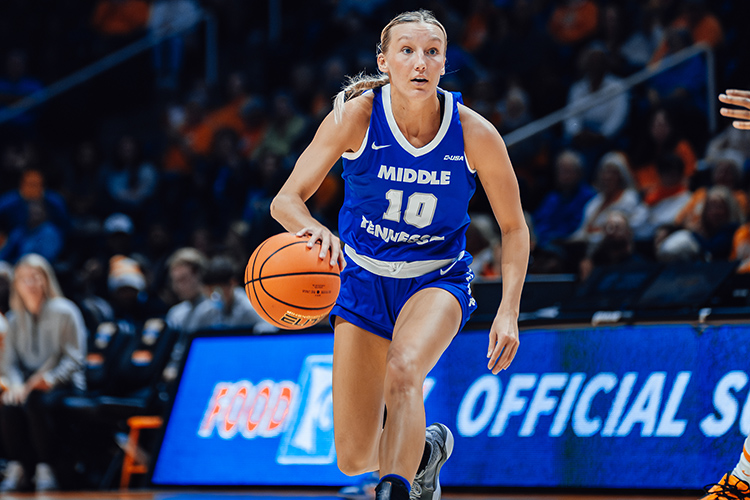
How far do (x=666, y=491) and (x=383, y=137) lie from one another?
262cm

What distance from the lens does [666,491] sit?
512cm

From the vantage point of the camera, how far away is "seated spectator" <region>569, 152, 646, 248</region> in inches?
320

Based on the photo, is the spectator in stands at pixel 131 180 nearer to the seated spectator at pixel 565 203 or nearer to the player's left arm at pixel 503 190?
the seated spectator at pixel 565 203

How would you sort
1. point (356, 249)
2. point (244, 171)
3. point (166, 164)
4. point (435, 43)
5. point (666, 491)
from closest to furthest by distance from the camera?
point (435, 43), point (356, 249), point (666, 491), point (244, 171), point (166, 164)

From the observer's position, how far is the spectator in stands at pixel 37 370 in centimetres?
765

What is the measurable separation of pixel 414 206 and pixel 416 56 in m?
0.60

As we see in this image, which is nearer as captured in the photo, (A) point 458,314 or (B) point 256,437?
(A) point 458,314

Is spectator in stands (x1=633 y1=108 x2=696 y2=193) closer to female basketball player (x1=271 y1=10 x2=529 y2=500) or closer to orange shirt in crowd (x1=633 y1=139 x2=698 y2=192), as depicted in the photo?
orange shirt in crowd (x1=633 y1=139 x2=698 y2=192)

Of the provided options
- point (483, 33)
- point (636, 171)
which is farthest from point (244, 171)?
point (636, 171)

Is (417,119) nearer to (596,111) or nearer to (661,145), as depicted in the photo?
(661,145)

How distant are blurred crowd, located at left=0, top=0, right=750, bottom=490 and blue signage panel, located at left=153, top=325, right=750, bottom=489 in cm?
57

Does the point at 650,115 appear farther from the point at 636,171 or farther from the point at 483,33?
the point at 483,33

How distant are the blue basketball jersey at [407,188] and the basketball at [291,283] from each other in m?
0.30

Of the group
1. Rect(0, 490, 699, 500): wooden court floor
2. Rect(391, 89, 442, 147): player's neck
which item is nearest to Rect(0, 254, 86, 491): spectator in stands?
Rect(0, 490, 699, 500): wooden court floor
